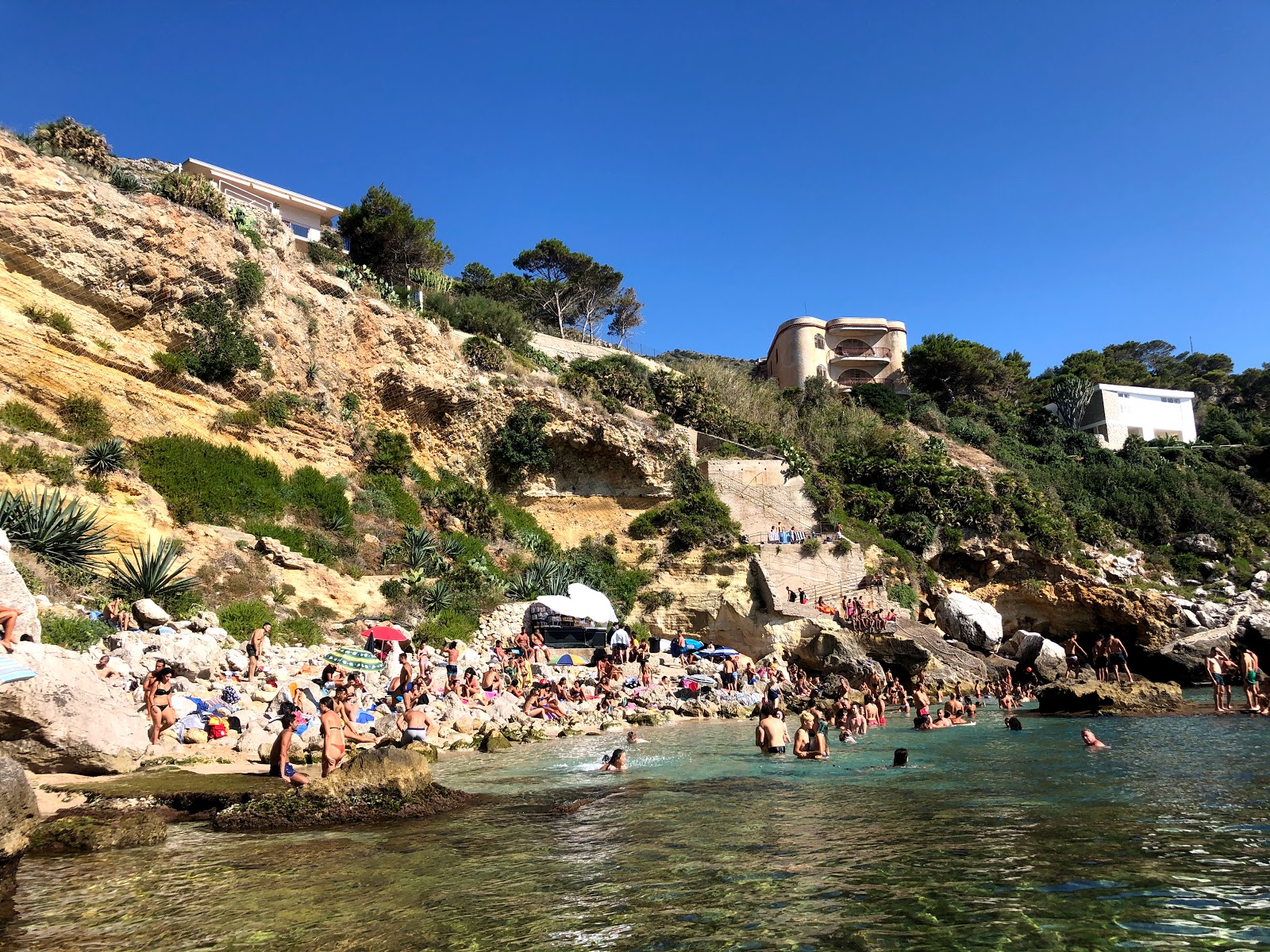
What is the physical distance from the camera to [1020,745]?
41.2ft

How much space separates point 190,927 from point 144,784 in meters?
3.64

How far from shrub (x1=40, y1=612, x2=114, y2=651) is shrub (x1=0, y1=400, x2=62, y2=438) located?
6683 mm

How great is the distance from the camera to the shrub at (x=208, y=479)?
17.5m

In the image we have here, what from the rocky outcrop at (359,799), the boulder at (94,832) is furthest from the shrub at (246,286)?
the boulder at (94,832)

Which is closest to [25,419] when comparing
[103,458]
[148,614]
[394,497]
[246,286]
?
[103,458]

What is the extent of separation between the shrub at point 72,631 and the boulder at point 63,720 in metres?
3.78

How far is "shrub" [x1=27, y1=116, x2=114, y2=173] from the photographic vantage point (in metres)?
21.6

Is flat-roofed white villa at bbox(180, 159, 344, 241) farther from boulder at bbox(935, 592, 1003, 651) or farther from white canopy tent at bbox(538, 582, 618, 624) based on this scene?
boulder at bbox(935, 592, 1003, 651)

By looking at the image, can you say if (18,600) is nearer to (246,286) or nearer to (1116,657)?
(246,286)

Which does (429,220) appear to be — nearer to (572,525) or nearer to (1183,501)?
(572,525)

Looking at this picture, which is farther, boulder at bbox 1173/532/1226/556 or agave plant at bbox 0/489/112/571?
boulder at bbox 1173/532/1226/556

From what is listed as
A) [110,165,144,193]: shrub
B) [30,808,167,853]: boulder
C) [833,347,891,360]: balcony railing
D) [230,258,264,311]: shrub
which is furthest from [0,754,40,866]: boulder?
[833,347,891,360]: balcony railing

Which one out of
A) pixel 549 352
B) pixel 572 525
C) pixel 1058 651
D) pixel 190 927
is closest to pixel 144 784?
pixel 190 927

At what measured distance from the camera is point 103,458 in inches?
643
